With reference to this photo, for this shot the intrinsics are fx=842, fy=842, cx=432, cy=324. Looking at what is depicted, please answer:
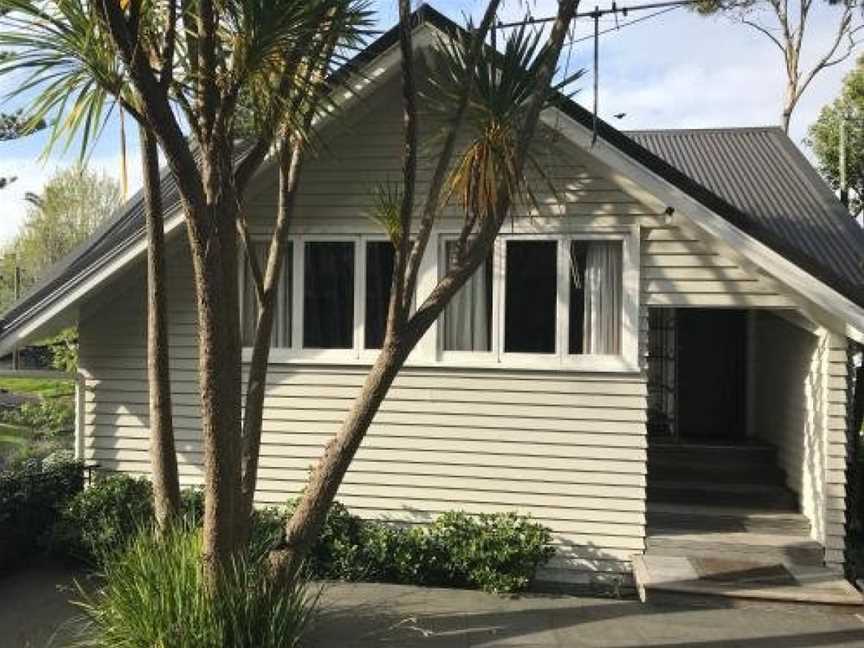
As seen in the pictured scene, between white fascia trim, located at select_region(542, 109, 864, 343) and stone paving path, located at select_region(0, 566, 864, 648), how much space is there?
7.74ft

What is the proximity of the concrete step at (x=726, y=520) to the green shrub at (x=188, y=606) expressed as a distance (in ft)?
14.0

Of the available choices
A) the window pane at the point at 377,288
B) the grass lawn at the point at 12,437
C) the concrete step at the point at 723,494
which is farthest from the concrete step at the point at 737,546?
the grass lawn at the point at 12,437

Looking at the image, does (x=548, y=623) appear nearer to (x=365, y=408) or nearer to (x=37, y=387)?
(x=365, y=408)

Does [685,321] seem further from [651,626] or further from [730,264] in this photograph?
[651,626]

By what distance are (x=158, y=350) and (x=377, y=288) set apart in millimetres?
2549

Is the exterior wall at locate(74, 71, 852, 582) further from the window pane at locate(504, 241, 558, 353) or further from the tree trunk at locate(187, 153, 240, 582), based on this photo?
the tree trunk at locate(187, 153, 240, 582)

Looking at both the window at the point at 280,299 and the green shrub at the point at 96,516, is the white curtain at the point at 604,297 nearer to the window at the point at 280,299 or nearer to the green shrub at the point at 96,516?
the window at the point at 280,299

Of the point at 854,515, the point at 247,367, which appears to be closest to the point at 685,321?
the point at 854,515

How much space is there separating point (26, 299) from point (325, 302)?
2969 mm

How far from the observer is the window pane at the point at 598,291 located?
7.73 meters

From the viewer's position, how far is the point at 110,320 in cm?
856

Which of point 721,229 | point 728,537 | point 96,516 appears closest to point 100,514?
point 96,516

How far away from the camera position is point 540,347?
25.8 ft

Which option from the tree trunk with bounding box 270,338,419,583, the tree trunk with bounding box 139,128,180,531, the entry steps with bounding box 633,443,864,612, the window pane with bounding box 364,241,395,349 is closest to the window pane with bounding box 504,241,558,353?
the window pane with bounding box 364,241,395,349
